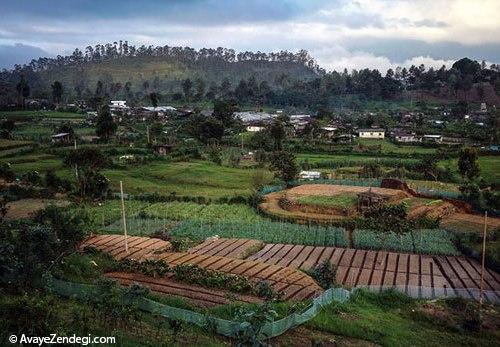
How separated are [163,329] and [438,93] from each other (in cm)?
11422

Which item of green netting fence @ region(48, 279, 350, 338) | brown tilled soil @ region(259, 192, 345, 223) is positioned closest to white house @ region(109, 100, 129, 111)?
brown tilled soil @ region(259, 192, 345, 223)

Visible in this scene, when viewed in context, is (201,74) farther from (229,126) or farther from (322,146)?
(322,146)

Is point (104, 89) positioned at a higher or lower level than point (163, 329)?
higher

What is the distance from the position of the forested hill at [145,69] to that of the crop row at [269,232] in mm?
116339

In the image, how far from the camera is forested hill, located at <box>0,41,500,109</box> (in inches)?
4466

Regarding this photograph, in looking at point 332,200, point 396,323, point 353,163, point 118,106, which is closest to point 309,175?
point 353,163

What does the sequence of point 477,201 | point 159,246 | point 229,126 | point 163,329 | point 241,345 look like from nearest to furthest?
point 241,345 → point 163,329 → point 159,246 → point 477,201 → point 229,126

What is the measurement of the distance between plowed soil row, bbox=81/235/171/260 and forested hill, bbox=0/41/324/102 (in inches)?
4769

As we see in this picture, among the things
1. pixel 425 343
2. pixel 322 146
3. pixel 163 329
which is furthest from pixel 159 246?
pixel 322 146

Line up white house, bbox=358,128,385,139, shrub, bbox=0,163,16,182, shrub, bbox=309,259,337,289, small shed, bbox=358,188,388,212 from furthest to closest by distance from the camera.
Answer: white house, bbox=358,128,385,139 < shrub, bbox=0,163,16,182 < small shed, bbox=358,188,388,212 < shrub, bbox=309,259,337,289

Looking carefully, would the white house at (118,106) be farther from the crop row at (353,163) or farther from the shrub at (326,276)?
the shrub at (326,276)

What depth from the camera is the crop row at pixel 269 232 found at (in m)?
28.6

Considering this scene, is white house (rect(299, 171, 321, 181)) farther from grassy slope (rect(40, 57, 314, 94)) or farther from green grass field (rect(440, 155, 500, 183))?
grassy slope (rect(40, 57, 314, 94))

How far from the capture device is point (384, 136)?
250 ft
